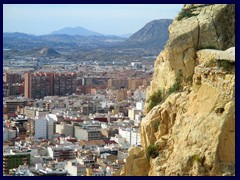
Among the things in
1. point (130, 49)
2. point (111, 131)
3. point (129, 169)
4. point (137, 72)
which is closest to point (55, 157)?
point (111, 131)

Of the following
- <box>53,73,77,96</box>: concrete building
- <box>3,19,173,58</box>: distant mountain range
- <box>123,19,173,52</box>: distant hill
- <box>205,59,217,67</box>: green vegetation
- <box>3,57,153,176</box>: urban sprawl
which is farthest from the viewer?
<box>3,19,173,58</box>: distant mountain range

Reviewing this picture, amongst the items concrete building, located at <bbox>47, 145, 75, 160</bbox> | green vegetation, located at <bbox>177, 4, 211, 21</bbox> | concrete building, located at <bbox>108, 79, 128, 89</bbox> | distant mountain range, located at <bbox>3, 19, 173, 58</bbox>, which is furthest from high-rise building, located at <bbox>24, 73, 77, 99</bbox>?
green vegetation, located at <bbox>177, 4, 211, 21</bbox>

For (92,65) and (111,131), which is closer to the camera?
(111,131)

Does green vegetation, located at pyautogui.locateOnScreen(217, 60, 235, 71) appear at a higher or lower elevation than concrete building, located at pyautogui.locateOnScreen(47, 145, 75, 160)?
higher

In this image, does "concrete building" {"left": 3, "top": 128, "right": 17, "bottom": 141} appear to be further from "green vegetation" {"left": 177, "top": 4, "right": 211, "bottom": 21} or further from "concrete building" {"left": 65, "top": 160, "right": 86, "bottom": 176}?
"green vegetation" {"left": 177, "top": 4, "right": 211, "bottom": 21}

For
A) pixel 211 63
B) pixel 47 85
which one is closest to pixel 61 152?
pixel 211 63
